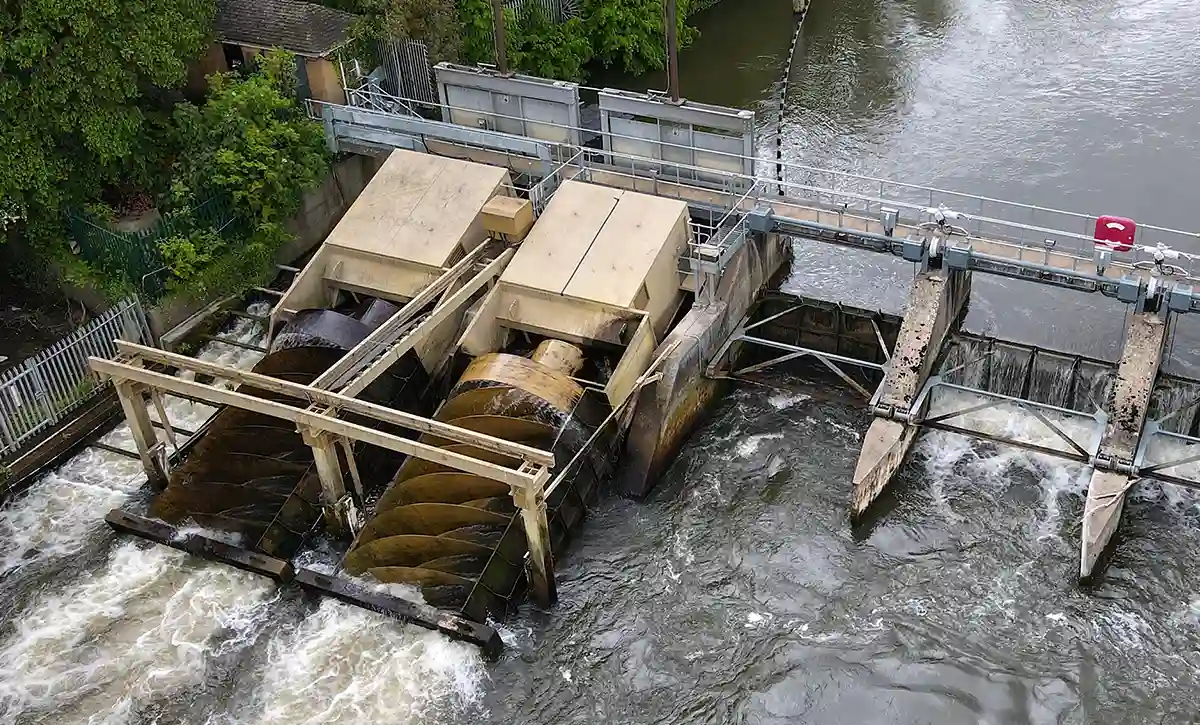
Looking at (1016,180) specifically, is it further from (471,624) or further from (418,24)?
(471,624)

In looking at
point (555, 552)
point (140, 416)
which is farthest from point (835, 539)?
point (140, 416)

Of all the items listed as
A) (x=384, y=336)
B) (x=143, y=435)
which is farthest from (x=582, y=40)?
(x=143, y=435)

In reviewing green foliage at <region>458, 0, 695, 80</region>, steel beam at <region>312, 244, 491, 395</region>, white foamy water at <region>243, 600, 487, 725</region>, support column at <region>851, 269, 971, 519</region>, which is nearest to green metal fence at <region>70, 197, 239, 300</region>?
steel beam at <region>312, 244, 491, 395</region>

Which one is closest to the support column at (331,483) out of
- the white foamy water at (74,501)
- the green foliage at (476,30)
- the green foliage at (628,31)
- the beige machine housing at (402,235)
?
the white foamy water at (74,501)

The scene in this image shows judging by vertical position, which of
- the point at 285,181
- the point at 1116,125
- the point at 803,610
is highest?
the point at 285,181

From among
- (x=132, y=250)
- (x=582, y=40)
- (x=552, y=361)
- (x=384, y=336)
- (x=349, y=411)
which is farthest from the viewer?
(x=582, y=40)

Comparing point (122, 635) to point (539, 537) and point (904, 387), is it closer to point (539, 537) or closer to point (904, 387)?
point (539, 537)

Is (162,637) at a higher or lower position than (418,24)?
lower
